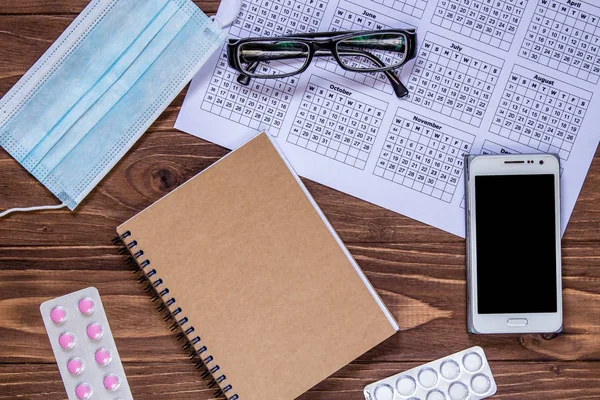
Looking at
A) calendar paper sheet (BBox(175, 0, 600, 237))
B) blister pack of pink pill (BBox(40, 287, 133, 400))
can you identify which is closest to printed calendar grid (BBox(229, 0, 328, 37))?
calendar paper sheet (BBox(175, 0, 600, 237))

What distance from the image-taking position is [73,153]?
0.80m

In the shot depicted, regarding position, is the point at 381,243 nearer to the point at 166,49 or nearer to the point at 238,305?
the point at 238,305

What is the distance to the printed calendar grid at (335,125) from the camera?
2.61 ft

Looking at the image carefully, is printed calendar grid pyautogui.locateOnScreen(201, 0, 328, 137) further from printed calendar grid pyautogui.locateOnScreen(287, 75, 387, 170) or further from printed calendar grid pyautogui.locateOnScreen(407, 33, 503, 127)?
printed calendar grid pyautogui.locateOnScreen(407, 33, 503, 127)

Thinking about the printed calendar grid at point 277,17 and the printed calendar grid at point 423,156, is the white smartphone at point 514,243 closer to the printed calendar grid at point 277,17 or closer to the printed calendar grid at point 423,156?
the printed calendar grid at point 423,156

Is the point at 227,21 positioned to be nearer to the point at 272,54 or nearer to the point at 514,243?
the point at 272,54

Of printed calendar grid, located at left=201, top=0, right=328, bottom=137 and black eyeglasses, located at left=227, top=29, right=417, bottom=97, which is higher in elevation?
black eyeglasses, located at left=227, top=29, right=417, bottom=97

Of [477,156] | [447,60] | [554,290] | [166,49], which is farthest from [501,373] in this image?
[166,49]

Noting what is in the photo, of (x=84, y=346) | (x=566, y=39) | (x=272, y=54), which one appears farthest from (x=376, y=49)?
(x=84, y=346)

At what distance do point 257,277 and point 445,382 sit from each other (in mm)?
272

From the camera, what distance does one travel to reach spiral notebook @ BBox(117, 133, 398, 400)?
79 cm

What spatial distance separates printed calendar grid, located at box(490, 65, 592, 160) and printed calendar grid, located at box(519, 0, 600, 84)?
22 millimetres

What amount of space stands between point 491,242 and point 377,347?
0.64ft

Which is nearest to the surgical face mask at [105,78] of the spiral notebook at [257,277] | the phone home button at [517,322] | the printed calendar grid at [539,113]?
the spiral notebook at [257,277]
